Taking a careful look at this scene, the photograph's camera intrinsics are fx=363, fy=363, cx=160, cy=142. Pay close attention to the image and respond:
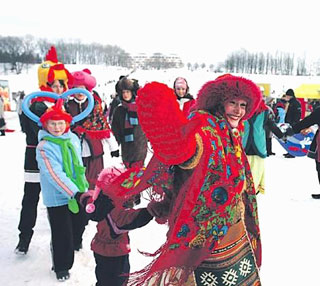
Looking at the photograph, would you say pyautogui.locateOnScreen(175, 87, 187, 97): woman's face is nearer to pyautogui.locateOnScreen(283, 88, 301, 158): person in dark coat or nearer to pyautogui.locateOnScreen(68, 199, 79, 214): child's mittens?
pyautogui.locateOnScreen(68, 199, 79, 214): child's mittens

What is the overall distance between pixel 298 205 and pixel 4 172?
5.07m

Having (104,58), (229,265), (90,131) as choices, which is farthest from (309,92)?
(104,58)

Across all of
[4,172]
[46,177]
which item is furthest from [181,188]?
[4,172]

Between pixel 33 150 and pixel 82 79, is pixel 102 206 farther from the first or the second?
pixel 82 79

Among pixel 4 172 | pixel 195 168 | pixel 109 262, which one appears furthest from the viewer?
pixel 4 172

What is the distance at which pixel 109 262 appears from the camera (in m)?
2.16

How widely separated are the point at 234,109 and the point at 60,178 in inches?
55.5

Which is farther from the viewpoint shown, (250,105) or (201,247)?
(250,105)

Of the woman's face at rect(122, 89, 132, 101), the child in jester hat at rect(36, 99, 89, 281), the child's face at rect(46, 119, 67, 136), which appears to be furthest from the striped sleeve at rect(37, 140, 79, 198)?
the woman's face at rect(122, 89, 132, 101)

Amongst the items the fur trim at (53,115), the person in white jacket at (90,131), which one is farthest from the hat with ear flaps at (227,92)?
the person in white jacket at (90,131)

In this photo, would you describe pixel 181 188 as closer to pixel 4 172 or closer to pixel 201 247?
pixel 201 247

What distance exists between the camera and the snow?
2975 millimetres

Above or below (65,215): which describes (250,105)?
above

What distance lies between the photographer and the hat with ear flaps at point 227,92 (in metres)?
1.75
